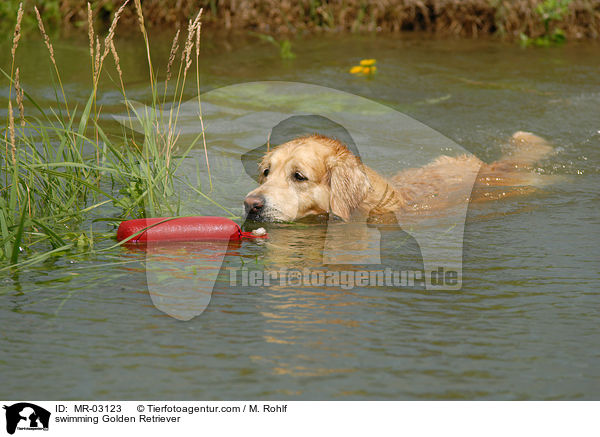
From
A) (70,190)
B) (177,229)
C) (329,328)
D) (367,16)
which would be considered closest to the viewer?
(329,328)

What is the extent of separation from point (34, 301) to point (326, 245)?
6.86 feet

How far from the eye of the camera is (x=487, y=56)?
40.6ft

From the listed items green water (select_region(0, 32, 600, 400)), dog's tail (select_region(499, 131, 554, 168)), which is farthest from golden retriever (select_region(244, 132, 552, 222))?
dog's tail (select_region(499, 131, 554, 168))

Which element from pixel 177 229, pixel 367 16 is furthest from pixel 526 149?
pixel 367 16

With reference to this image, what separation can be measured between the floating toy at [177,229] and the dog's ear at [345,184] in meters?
1.21

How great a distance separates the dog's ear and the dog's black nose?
64cm

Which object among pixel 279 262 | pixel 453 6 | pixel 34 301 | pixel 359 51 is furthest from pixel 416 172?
pixel 453 6

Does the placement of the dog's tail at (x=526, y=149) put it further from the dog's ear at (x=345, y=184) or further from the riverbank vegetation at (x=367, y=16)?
the riverbank vegetation at (x=367, y=16)

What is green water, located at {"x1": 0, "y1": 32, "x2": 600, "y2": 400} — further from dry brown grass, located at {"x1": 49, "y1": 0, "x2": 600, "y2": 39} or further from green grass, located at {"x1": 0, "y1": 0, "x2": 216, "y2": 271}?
dry brown grass, located at {"x1": 49, "y1": 0, "x2": 600, "y2": 39}

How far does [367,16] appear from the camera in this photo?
1455cm

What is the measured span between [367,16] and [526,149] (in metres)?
7.07

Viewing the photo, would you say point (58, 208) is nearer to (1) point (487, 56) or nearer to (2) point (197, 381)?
(2) point (197, 381)
